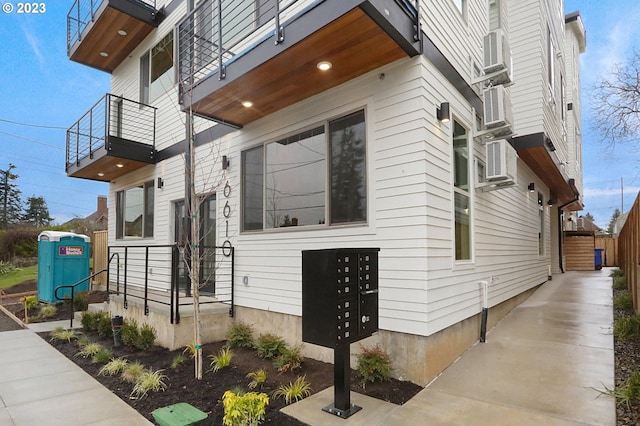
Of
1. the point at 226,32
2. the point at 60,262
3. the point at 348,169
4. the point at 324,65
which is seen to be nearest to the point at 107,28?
the point at 226,32

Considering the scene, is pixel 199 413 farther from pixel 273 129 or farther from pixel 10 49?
pixel 10 49

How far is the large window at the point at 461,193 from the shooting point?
5023 mm

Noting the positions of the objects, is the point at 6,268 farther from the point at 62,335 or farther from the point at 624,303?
the point at 624,303

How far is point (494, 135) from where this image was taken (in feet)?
Result: 19.6

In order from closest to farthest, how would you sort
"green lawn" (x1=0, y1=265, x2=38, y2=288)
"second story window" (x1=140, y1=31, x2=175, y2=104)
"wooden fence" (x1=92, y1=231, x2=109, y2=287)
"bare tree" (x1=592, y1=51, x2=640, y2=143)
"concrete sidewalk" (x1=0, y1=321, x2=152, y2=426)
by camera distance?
"concrete sidewalk" (x1=0, y1=321, x2=152, y2=426) < "second story window" (x1=140, y1=31, x2=175, y2=104) < "bare tree" (x1=592, y1=51, x2=640, y2=143) < "wooden fence" (x1=92, y1=231, x2=109, y2=287) < "green lawn" (x1=0, y1=265, x2=38, y2=288)

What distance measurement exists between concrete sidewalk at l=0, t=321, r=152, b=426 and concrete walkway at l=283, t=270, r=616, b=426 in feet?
5.62

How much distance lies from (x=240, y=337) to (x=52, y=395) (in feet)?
7.46

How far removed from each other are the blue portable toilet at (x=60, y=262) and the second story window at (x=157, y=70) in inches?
158

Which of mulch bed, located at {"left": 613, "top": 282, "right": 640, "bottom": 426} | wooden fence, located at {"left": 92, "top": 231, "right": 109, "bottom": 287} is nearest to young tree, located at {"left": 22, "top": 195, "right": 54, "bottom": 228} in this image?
wooden fence, located at {"left": 92, "top": 231, "right": 109, "bottom": 287}

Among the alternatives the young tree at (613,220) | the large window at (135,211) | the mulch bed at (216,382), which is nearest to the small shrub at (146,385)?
the mulch bed at (216,382)

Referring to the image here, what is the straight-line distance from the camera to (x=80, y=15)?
970cm

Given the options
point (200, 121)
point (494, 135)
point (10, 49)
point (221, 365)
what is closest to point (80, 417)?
point (221, 365)

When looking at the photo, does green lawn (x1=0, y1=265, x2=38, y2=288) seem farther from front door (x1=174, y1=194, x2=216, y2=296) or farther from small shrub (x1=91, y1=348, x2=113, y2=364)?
small shrub (x1=91, y1=348, x2=113, y2=364)

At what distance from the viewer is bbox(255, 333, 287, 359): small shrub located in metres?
4.91
